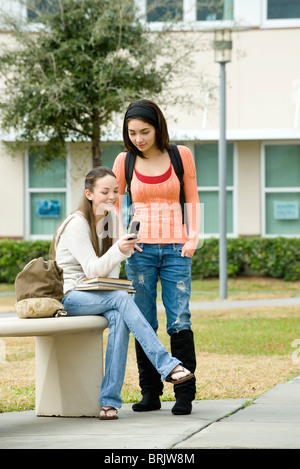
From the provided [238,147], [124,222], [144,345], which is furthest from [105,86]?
[144,345]

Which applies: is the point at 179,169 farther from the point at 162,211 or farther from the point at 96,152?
the point at 96,152

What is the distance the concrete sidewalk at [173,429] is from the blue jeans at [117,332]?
0.22 metres

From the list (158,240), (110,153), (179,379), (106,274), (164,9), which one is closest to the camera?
(179,379)

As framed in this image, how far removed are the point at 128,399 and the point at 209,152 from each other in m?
12.7

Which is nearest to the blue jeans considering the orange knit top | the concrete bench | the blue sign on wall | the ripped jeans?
the concrete bench

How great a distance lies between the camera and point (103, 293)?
510 centimetres

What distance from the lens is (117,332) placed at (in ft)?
16.4

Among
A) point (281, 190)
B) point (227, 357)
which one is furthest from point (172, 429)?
point (281, 190)

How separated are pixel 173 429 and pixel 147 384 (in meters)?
0.84

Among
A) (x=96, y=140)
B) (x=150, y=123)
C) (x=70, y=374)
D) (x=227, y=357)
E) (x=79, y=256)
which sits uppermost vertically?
(x=96, y=140)

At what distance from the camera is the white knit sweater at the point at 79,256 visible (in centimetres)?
508

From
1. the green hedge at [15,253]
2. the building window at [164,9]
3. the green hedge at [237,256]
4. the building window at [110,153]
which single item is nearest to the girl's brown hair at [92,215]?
the building window at [164,9]

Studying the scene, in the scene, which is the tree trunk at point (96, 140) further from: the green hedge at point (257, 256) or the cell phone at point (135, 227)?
the cell phone at point (135, 227)

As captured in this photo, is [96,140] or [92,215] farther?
[96,140]
